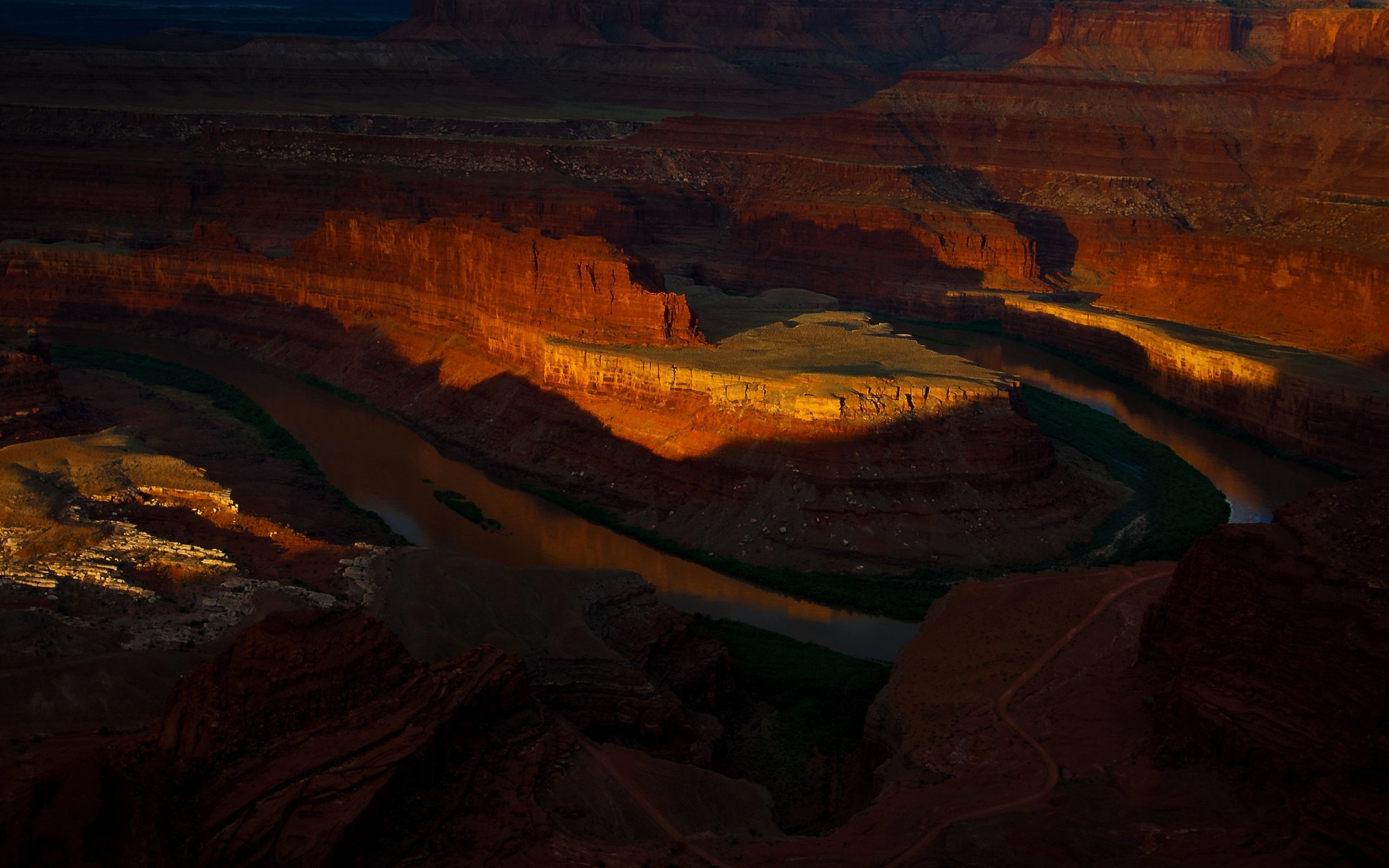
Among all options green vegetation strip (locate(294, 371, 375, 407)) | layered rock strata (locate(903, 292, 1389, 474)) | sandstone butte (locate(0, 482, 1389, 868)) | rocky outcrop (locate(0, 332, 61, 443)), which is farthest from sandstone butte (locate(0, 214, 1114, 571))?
sandstone butte (locate(0, 482, 1389, 868))

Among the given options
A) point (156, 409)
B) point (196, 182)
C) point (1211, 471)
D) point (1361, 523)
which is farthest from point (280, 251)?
point (1361, 523)

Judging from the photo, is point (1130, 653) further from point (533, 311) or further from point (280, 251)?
point (280, 251)

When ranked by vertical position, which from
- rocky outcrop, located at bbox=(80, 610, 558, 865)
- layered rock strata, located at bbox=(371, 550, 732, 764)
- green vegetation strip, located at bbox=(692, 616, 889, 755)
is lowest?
green vegetation strip, located at bbox=(692, 616, 889, 755)

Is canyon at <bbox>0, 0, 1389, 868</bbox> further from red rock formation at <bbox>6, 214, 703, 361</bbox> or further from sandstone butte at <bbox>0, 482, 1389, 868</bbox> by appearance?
red rock formation at <bbox>6, 214, 703, 361</bbox>

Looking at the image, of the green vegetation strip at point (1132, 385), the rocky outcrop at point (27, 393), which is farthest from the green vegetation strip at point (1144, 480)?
the rocky outcrop at point (27, 393)

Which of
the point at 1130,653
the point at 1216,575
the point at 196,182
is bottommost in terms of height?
the point at 196,182

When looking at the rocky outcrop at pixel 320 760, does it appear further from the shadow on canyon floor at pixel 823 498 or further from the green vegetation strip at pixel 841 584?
the shadow on canyon floor at pixel 823 498
